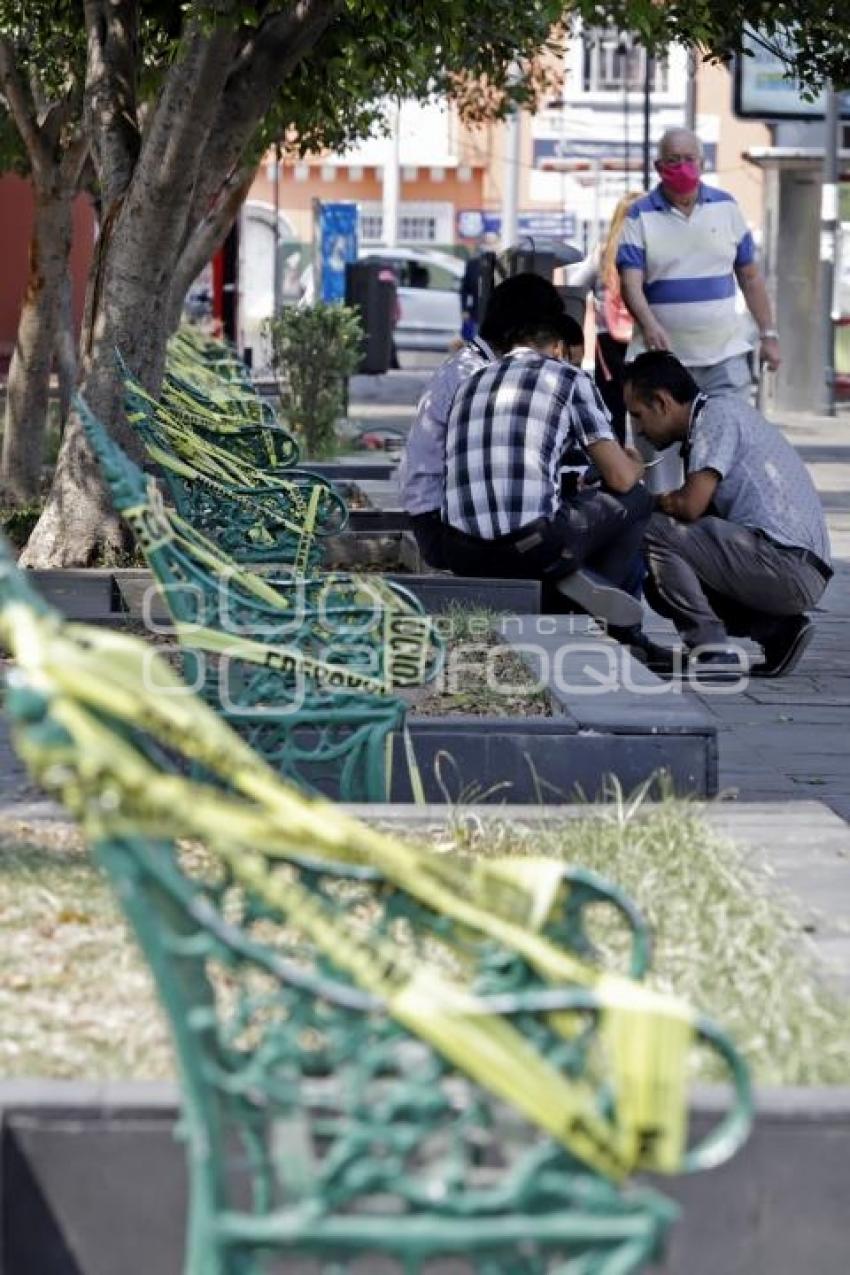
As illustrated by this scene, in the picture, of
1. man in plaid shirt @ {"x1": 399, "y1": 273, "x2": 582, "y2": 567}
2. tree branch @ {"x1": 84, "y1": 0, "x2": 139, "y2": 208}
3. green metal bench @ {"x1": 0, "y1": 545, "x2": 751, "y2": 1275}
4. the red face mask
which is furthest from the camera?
the red face mask

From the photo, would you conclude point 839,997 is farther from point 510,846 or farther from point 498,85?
point 498,85

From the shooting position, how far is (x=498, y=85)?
19.2 metres

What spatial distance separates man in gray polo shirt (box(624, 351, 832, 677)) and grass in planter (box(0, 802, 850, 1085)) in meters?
3.28

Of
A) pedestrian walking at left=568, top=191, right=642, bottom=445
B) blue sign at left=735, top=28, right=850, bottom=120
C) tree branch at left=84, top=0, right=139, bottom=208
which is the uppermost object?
blue sign at left=735, top=28, right=850, bottom=120

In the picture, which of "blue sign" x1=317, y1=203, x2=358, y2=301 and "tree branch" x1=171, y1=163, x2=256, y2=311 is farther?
"blue sign" x1=317, y1=203, x2=358, y2=301

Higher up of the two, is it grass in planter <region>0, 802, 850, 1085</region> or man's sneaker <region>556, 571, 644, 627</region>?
grass in planter <region>0, 802, 850, 1085</region>

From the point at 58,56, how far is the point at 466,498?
769 cm

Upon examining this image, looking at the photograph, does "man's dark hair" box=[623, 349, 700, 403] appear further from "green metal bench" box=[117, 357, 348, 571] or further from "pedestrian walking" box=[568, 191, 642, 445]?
"pedestrian walking" box=[568, 191, 642, 445]

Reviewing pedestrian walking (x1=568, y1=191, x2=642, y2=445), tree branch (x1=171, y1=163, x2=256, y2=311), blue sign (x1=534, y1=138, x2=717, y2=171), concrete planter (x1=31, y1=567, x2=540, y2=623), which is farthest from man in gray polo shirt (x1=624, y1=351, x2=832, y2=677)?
blue sign (x1=534, y1=138, x2=717, y2=171)

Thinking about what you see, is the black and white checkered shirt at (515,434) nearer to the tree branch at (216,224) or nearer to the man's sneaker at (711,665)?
the man's sneaker at (711,665)

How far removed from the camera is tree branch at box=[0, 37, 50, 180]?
49.9ft

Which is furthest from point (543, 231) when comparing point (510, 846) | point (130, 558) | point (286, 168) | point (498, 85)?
point (510, 846)

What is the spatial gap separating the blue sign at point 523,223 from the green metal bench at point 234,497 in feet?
157

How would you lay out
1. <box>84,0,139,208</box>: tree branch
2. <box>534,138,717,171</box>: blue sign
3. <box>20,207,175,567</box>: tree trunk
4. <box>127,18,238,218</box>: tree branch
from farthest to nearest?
<box>534,138,717,171</box>: blue sign < <box>84,0,139,208</box>: tree branch < <box>20,207,175,567</box>: tree trunk < <box>127,18,238,218</box>: tree branch
